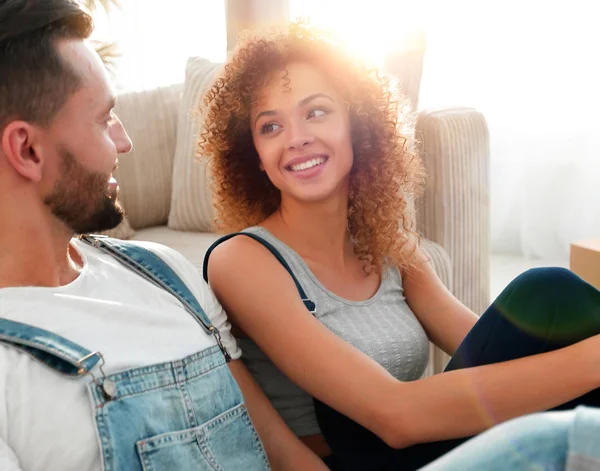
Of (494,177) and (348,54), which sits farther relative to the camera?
(494,177)

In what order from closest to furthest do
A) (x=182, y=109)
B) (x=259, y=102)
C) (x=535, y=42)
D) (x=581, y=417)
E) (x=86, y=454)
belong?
(x=581, y=417) → (x=86, y=454) → (x=259, y=102) → (x=182, y=109) → (x=535, y=42)

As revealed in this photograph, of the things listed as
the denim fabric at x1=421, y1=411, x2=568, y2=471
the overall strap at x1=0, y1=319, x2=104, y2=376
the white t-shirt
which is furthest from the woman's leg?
the denim fabric at x1=421, y1=411, x2=568, y2=471

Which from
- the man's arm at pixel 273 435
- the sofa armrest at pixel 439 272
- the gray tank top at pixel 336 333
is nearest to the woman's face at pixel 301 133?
the gray tank top at pixel 336 333

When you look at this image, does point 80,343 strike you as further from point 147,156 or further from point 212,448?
point 147,156

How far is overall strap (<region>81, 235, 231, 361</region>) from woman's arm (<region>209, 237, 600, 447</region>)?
12cm

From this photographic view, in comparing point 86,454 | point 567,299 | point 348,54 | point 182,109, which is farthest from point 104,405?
point 182,109

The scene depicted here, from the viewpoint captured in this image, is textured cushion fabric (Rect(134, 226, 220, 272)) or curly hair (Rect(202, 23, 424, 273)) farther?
textured cushion fabric (Rect(134, 226, 220, 272))

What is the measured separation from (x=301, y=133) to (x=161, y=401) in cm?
52

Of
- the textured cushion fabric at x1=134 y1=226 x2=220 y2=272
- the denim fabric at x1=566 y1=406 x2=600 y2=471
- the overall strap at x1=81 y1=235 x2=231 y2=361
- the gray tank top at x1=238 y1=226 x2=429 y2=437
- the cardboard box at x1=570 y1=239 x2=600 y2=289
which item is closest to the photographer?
the denim fabric at x1=566 y1=406 x2=600 y2=471

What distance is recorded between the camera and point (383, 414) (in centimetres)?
107

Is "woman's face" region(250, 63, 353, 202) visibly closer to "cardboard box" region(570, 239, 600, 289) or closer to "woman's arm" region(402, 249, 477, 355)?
→ "woman's arm" region(402, 249, 477, 355)

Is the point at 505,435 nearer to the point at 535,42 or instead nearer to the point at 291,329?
the point at 291,329

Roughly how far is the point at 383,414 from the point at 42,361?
0.46 m

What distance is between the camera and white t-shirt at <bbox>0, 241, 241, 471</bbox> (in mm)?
805
